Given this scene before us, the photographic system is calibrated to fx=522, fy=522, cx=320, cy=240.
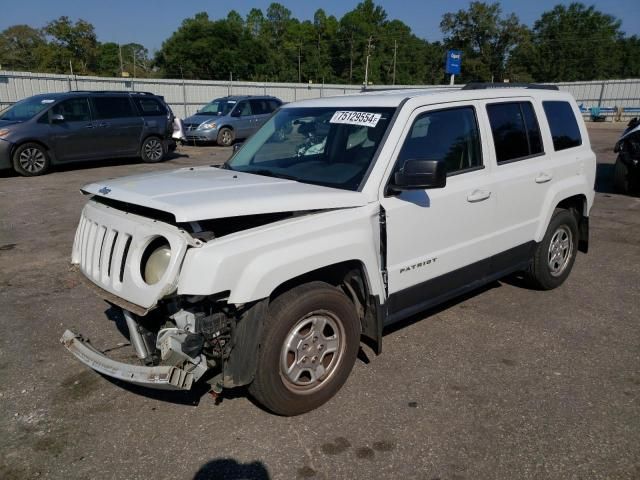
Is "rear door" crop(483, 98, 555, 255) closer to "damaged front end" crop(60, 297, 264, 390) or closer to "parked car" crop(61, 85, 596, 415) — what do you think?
"parked car" crop(61, 85, 596, 415)

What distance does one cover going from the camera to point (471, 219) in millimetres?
4012

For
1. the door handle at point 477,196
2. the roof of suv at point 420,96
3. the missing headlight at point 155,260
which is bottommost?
the missing headlight at point 155,260

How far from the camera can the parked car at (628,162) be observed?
400 inches

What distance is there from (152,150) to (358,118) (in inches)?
478

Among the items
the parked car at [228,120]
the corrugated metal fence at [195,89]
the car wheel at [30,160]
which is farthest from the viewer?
the corrugated metal fence at [195,89]

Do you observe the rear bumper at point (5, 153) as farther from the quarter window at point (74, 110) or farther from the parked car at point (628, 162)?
the parked car at point (628, 162)

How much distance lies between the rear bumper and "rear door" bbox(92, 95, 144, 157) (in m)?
2.11

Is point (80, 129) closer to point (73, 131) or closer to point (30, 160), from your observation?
point (73, 131)

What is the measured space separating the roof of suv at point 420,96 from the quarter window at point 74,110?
33.0 feet

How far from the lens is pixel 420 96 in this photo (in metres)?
3.75

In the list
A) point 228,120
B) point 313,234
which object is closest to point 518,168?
point 313,234

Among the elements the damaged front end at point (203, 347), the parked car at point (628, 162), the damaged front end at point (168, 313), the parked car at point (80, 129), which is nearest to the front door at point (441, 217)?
the damaged front end at point (168, 313)

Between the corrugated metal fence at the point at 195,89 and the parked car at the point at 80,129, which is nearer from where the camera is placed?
the parked car at the point at 80,129

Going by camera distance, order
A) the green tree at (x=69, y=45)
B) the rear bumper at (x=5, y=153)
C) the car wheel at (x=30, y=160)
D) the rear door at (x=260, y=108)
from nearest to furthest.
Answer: the rear bumper at (x=5, y=153) < the car wheel at (x=30, y=160) < the rear door at (x=260, y=108) < the green tree at (x=69, y=45)
